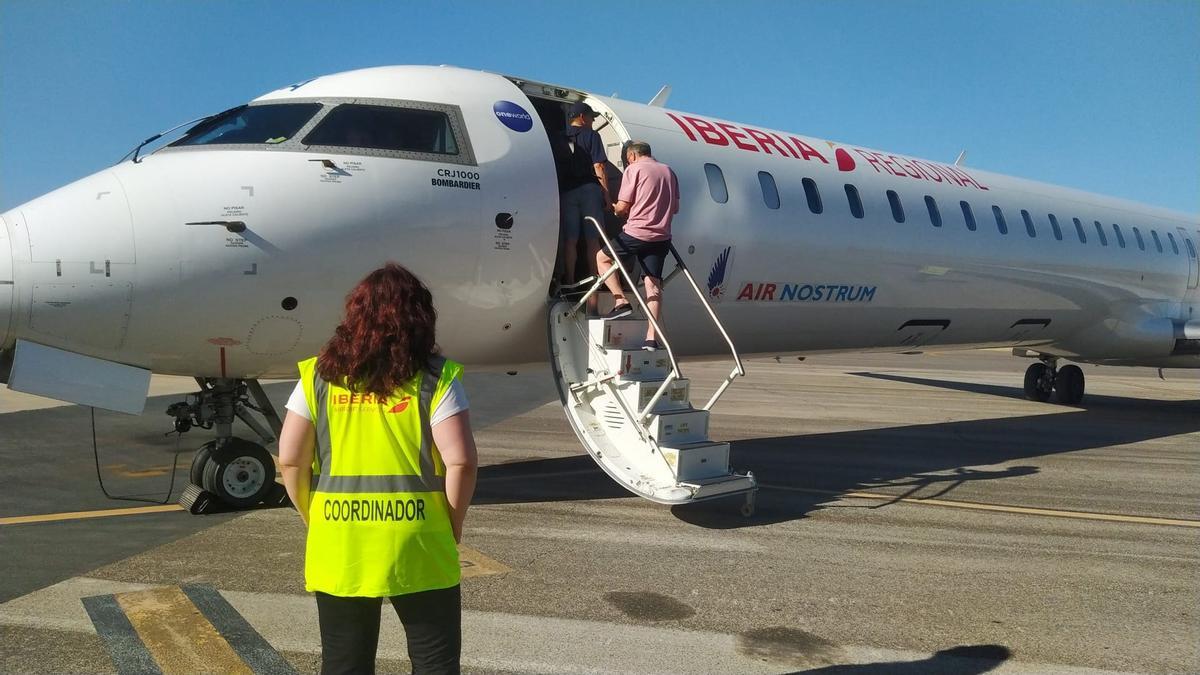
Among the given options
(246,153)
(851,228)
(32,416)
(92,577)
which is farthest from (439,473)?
(32,416)

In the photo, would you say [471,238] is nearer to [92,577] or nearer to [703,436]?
[703,436]

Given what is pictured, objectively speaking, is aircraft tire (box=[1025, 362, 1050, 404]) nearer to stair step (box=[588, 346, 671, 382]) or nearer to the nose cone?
stair step (box=[588, 346, 671, 382])

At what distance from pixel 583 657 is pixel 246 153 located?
4.57 m

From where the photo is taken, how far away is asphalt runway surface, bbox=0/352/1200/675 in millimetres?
4523

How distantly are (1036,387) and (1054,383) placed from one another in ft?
1.23

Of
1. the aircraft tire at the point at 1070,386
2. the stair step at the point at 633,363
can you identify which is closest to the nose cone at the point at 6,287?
the stair step at the point at 633,363

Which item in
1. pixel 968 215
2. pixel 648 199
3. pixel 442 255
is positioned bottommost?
pixel 442 255

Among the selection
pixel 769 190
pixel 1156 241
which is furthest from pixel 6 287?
pixel 1156 241

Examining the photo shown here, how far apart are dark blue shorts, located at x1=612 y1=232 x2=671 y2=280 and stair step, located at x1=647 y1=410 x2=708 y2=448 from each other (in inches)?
50.1

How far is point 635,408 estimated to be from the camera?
24.5ft

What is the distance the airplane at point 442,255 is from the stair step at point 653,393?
2 cm

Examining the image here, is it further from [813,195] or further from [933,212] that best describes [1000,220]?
[813,195]

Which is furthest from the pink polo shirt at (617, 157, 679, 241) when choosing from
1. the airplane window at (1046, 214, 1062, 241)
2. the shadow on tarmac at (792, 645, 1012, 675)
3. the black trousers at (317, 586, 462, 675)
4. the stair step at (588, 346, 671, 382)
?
the airplane window at (1046, 214, 1062, 241)

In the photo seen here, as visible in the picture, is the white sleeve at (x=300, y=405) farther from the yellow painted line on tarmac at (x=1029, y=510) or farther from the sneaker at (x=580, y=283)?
the yellow painted line on tarmac at (x=1029, y=510)
